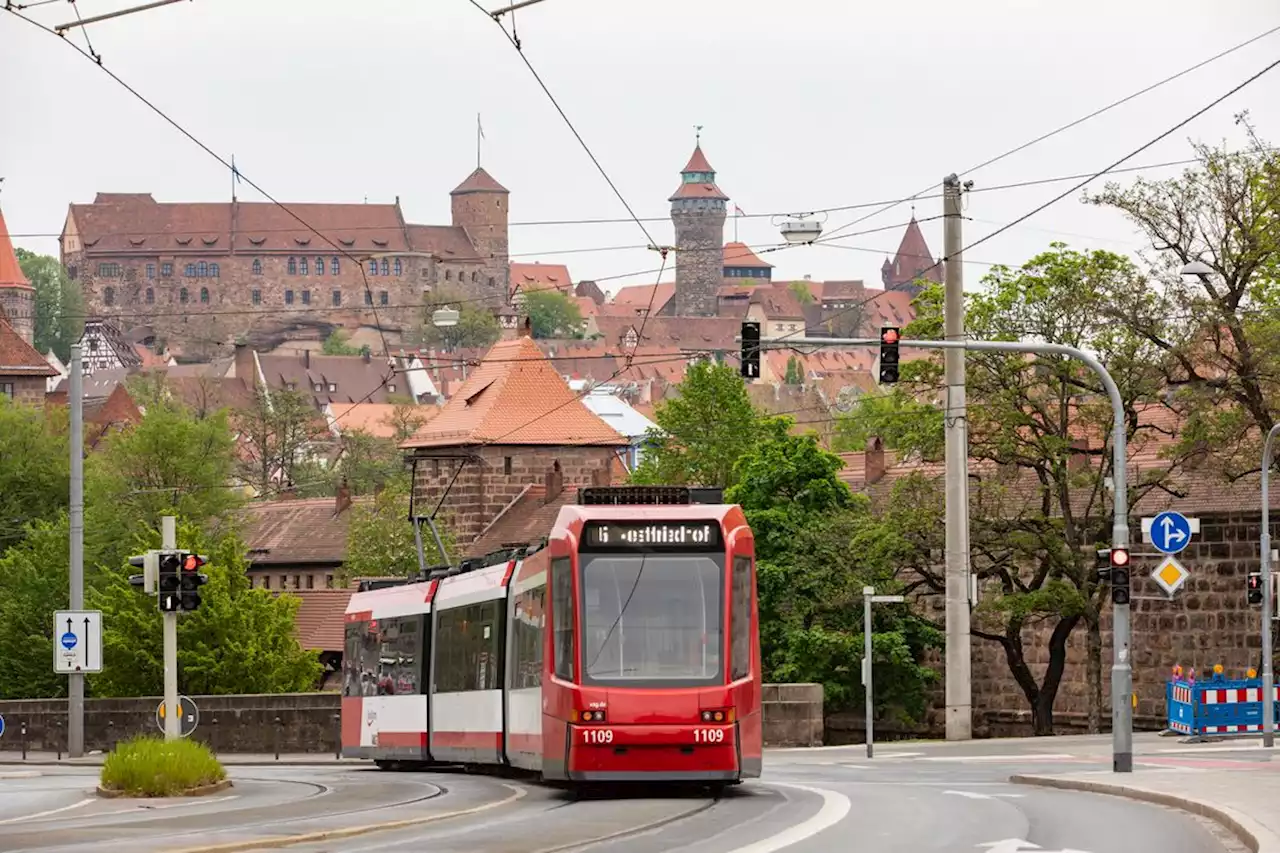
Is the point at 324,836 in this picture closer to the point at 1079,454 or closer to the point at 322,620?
the point at 1079,454

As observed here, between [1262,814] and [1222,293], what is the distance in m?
29.3

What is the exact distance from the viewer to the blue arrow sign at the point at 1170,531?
29953 millimetres

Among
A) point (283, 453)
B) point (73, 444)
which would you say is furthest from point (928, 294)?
point (283, 453)

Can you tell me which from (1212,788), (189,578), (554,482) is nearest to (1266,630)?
(1212,788)

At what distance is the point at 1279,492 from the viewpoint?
168 ft

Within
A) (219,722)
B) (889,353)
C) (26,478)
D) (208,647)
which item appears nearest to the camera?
(889,353)

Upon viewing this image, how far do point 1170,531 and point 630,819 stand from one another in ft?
38.0

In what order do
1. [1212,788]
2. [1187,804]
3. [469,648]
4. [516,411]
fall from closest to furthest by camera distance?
[1187,804] < [1212,788] < [469,648] < [516,411]

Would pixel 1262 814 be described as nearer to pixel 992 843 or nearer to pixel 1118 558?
pixel 992 843

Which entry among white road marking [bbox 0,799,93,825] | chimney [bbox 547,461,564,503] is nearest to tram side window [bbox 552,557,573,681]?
white road marking [bbox 0,799,93,825]

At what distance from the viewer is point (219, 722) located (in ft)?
178

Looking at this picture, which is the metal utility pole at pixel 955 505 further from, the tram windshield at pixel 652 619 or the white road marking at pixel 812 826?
the tram windshield at pixel 652 619

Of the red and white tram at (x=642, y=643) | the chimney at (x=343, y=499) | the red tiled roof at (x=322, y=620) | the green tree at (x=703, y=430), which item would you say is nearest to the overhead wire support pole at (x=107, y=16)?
the red and white tram at (x=642, y=643)

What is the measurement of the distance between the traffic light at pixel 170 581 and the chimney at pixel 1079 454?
2525 centimetres
